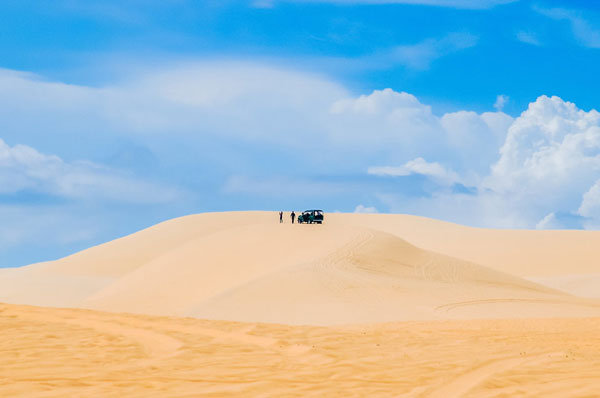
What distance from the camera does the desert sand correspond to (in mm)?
9117

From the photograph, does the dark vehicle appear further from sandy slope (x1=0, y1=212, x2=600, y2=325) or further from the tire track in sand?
the tire track in sand

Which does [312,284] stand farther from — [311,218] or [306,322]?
[311,218]

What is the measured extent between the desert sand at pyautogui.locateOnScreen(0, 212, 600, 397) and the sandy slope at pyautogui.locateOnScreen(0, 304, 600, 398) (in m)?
0.04

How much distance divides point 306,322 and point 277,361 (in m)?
14.7

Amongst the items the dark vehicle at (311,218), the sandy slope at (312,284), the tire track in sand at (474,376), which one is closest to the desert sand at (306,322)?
the tire track in sand at (474,376)

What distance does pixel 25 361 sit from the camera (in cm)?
1038

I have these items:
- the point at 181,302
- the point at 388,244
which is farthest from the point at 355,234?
the point at 181,302

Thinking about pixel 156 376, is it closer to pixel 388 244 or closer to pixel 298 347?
pixel 298 347

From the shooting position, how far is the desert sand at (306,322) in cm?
912

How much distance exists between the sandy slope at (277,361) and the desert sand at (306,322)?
38 millimetres

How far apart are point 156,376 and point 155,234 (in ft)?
235

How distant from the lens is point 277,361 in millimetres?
10875

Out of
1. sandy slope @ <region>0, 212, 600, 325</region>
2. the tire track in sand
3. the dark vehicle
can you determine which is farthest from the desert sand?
the dark vehicle

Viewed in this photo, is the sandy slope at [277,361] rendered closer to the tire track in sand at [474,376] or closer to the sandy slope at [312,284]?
the tire track in sand at [474,376]
